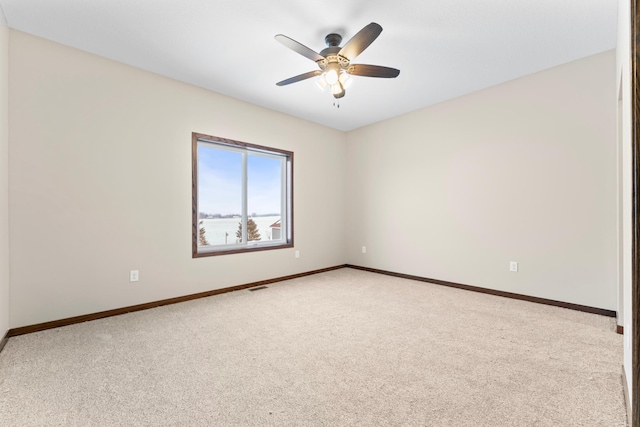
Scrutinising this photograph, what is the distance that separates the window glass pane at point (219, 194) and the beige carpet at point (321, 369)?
1.10 meters

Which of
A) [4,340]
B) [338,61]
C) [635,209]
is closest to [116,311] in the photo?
[4,340]

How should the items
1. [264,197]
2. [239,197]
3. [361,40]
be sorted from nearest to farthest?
[361,40] → [239,197] → [264,197]

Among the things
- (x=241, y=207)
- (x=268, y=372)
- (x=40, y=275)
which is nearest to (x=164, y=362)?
(x=268, y=372)

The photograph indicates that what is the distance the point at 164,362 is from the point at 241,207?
96.1 inches

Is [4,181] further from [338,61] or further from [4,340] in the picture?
[338,61]

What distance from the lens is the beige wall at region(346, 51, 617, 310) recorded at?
9.72ft

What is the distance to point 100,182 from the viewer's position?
9.59 ft

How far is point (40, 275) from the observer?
8.58 feet

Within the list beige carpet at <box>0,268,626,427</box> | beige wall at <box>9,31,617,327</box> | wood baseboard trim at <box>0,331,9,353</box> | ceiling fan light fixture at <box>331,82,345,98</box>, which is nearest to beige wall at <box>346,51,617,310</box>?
beige wall at <box>9,31,617,327</box>

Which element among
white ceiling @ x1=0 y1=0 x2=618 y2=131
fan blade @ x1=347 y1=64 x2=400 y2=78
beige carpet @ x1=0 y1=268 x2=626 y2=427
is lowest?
beige carpet @ x1=0 y1=268 x2=626 y2=427

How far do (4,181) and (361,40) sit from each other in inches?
117

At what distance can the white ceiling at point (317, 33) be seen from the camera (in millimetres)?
2264

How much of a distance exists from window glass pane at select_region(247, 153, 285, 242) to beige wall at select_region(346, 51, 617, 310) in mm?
1647

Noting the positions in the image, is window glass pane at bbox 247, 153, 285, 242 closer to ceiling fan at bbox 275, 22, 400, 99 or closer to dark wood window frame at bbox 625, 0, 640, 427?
ceiling fan at bbox 275, 22, 400, 99
